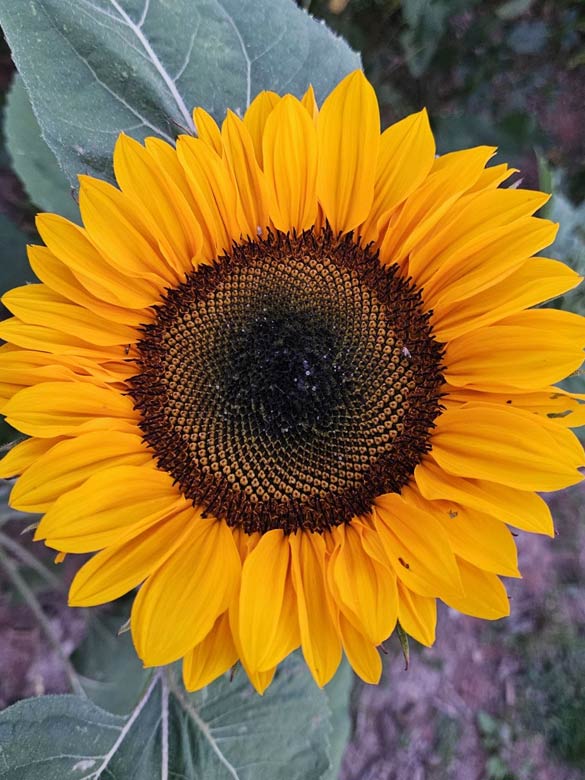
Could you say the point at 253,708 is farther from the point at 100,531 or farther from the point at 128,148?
the point at 128,148

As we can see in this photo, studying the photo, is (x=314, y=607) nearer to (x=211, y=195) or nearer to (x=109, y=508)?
(x=109, y=508)

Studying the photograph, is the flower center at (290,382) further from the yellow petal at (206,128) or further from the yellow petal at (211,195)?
the yellow petal at (206,128)

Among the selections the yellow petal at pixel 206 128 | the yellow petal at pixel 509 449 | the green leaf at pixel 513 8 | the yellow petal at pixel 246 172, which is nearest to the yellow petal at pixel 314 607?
the yellow petal at pixel 509 449

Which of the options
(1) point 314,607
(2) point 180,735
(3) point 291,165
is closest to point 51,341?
(3) point 291,165

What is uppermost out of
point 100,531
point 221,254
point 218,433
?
point 221,254

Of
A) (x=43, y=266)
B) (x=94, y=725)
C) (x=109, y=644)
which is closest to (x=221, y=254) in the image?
(x=43, y=266)

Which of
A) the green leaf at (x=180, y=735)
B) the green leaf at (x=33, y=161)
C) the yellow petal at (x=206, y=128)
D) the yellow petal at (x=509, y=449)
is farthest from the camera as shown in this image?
the green leaf at (x=33, y=161)
